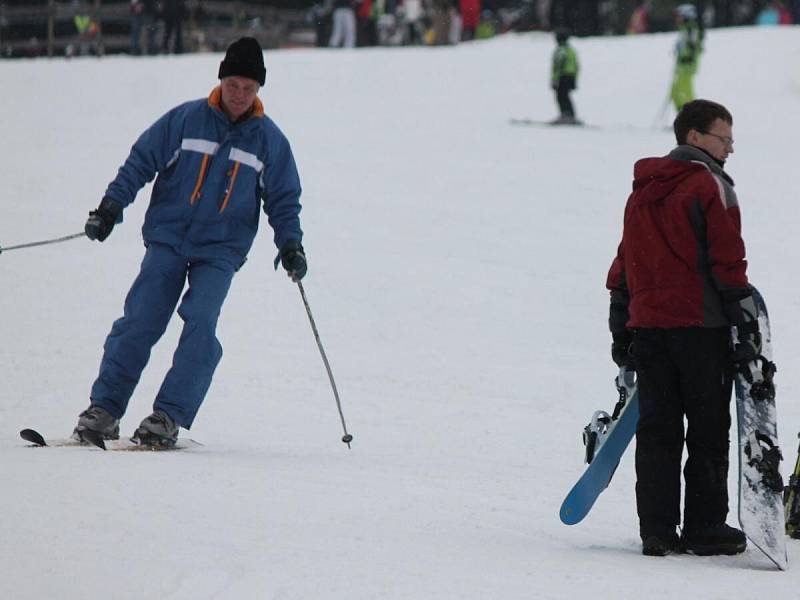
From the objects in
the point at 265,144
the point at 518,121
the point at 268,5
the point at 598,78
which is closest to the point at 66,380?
the point at 265,144

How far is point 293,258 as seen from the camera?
6.42 metres

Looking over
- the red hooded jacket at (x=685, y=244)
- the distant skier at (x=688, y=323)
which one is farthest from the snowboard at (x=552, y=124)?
the red hooded jacket at (x=685, y=244)

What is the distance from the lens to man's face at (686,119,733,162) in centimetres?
483

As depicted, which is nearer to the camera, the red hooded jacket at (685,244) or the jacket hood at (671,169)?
the red hooded jacket at (685,244)

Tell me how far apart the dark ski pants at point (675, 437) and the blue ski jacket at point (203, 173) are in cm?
206

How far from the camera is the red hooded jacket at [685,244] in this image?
463cm

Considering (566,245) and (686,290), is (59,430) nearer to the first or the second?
(686,290)

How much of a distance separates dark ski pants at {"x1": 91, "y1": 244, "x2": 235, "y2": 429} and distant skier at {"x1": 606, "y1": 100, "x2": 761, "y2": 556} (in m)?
2.01

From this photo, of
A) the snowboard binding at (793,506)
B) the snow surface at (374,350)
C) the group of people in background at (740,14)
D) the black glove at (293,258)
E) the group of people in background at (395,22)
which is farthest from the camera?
the group of people in background at (740,14)

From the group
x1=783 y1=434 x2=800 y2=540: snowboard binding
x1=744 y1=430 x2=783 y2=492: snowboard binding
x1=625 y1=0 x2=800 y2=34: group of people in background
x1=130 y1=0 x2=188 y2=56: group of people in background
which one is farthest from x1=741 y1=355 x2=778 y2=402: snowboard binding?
x1=625 y1=0 x2=800 y2=34: group of people in background

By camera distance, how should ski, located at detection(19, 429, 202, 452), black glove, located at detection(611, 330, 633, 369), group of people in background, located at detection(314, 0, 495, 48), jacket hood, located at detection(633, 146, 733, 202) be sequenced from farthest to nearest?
group of people in background, located at detection(314, 0, 495, 48)
ski, located at detection(19, 429, 202, 452)
black glove, located at detection(611, 330, 633, 369)
jacket hood, located at detection(633, 146, 733, 202)

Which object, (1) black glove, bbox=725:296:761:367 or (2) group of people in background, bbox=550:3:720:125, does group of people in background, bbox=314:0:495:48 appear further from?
(1) black glove, bbox=725:296:761:367

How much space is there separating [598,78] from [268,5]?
1310cm

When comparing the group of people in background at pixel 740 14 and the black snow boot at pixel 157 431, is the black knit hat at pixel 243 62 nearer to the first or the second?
the black snow boot at pixel 157 431
